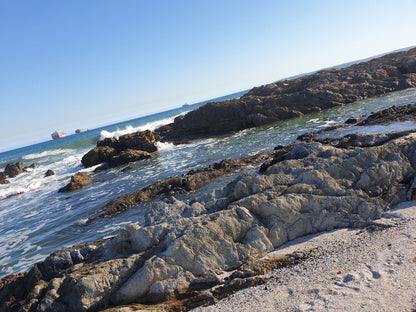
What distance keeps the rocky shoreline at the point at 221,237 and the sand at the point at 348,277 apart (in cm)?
39

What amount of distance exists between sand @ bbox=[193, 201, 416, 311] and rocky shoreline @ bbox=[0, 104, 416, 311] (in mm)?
385

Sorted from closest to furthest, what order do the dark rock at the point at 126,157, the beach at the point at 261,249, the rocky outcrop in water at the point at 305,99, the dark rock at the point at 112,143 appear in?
the beach at the point at 261,249 < the dark rock at the point at 126,157 < the dark rock at the point at 112,143 < the rocky outcrop in water at the point at 305,99

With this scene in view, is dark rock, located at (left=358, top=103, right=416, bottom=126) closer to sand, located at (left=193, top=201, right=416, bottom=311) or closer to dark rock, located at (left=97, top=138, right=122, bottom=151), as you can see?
sand, located at (left=193, top=201, right=416, bottom=311)

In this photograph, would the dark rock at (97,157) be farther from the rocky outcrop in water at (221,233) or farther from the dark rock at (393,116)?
the dark rock at (393,116)

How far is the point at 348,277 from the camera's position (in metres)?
4.86

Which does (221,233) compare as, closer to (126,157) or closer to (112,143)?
(126,157)

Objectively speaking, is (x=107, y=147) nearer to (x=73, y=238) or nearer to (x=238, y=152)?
(x=238, y=152)

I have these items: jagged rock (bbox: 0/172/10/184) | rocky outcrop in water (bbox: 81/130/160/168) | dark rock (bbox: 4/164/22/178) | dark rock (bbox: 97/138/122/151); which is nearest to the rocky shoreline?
rocky outcrop in water (bbox: 81/130/160/168)

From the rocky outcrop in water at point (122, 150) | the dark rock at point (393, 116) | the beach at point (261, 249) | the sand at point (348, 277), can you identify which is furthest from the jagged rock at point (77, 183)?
the dark rock at point (393, 116)

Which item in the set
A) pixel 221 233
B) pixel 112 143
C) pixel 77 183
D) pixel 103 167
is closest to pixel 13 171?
pixel 112 143

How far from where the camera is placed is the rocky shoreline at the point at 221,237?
566cm

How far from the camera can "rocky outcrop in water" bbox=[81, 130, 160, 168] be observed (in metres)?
29.0

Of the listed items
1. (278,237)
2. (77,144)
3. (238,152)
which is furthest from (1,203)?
(77,144)

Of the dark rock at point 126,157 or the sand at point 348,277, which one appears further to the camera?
the dark rock at point 126,157
